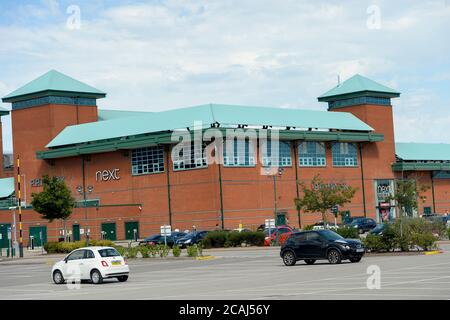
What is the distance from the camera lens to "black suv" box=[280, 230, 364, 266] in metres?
34.9

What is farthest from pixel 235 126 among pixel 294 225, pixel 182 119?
pixel 294 225

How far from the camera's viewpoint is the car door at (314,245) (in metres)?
35.5

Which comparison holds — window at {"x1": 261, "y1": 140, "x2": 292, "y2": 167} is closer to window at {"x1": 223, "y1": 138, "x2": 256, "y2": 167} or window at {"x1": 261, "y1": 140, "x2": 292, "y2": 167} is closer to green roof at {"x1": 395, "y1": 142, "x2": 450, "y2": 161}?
window at {"x1": 223, "y1": 138, "x2": 256, "y2": 167}

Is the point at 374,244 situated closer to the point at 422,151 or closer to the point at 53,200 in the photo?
the point at 53,200

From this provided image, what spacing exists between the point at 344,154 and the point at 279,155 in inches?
442

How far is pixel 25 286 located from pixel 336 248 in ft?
41.5

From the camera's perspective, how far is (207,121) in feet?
276

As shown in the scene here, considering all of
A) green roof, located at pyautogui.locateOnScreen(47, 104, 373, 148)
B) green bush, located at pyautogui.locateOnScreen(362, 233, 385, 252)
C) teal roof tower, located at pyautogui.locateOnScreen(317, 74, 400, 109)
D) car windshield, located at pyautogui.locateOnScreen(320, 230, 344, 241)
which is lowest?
green bush, located at pyautogui.locateOnScreen(362, 233, 385, 252)

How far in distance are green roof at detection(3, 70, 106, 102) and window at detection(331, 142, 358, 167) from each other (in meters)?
29.9

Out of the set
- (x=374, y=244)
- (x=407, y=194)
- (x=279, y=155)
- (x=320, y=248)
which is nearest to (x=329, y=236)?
(x=320, y=248)

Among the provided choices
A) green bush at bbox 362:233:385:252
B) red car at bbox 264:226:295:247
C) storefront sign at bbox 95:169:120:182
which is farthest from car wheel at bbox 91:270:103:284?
storefront sign at bbox 95:169:120:182

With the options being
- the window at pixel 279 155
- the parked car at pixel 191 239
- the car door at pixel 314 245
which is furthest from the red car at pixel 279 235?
the window at pixel 279 155

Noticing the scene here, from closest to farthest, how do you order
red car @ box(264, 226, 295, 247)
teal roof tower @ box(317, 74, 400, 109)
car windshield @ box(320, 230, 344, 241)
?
car windshield @ box(320, 230, 344, 241) → red car @ box(264, 226, 295, 247) → teal roof tower @ box(317, 74, 400, 109)
